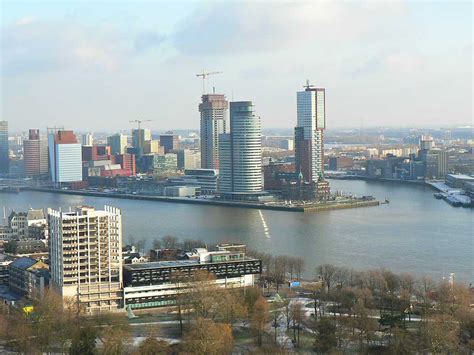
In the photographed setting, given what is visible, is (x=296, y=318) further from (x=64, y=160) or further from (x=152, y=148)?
(x=152, y=148)

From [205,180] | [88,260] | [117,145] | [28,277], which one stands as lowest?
[28,277]

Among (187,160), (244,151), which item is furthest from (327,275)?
(187,160)

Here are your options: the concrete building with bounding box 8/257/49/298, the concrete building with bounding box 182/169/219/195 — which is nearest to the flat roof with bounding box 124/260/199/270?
the concrete building with bounding box 8/257/49/298


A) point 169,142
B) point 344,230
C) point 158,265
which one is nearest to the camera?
point 158,265

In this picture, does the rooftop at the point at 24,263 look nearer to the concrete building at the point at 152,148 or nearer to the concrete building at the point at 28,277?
the concrete building at the point at 28,277

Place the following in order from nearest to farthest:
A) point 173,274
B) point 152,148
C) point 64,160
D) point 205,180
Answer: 1. point 173,274
2. point 205,180
3. point 64,160
4. point 152,148

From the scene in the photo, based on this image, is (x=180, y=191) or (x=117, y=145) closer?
(x=180, y=191)

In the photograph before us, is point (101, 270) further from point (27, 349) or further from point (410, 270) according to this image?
point (410, 270)

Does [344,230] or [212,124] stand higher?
[212,124]
